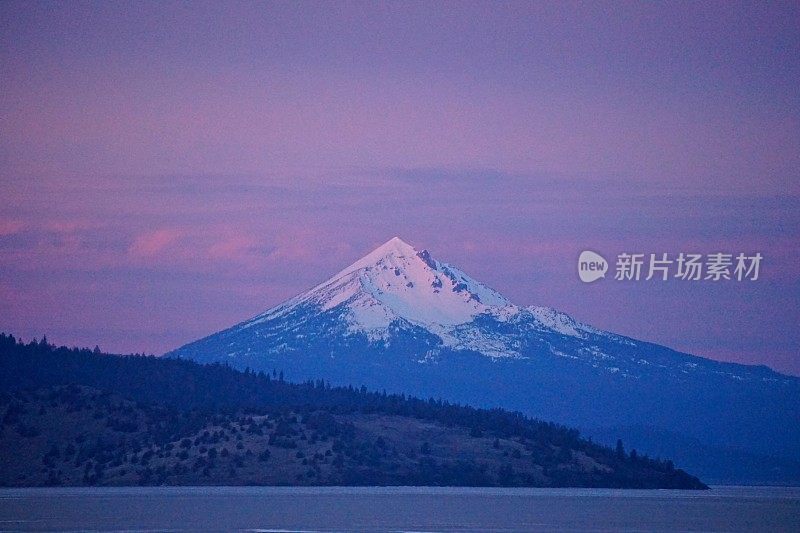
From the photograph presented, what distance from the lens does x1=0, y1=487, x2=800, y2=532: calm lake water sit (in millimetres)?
104188

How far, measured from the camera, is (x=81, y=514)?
119 meters

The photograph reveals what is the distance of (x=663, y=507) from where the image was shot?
477 feet

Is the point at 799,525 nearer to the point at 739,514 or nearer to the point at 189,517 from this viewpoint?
the point at 739,514

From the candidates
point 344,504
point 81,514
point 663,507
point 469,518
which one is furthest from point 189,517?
point 663,507

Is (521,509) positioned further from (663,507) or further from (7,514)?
(7,514)

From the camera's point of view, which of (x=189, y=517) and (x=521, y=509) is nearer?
(x=189, y=517)

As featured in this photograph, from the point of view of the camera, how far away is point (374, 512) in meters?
127

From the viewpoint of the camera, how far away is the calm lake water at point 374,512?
10419 cm

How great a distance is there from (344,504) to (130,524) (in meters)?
40.4

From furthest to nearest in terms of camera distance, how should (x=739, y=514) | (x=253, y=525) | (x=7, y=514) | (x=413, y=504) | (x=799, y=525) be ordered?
1. (x=413, y=504)
2. (x=739, y=514)
3. (x=7, y=514)
4. (x=799, y=525)
5. (x=253, y=525)

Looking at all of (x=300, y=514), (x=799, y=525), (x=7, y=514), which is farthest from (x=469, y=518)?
(x=7, y=514)

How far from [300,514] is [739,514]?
123ft

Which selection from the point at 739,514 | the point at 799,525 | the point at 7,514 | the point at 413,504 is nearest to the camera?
the point at 799,525

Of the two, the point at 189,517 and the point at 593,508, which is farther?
the point at 593,508
